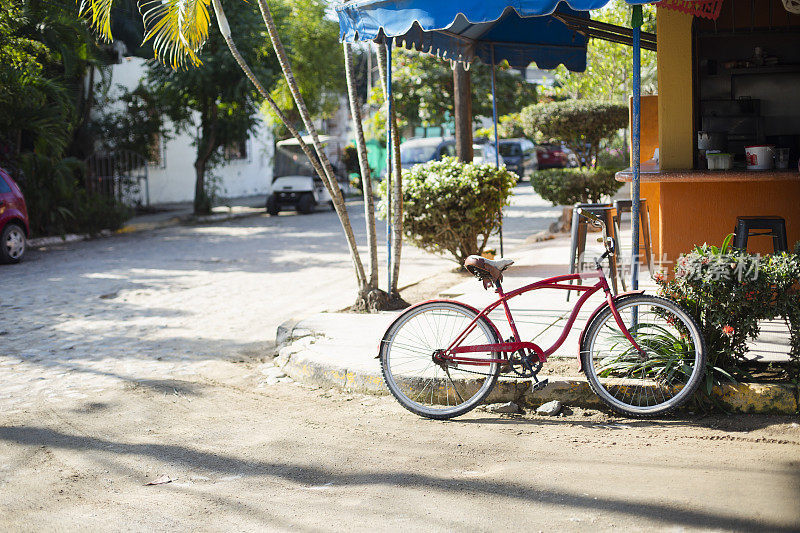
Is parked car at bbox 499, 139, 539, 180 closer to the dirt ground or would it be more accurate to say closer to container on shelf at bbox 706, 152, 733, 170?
container on shelf at bbox 706, 152, 733, 170

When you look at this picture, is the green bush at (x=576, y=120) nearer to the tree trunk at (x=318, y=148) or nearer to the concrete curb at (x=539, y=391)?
the tree trunk at (x=318, y=148)

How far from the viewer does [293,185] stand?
77.7 feet

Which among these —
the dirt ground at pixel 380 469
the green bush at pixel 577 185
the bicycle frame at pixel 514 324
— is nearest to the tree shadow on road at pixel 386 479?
the dirt ground at pixel 380 469

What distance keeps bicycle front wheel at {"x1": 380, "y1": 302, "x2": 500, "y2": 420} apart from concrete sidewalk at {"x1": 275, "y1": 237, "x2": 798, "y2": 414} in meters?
0.26

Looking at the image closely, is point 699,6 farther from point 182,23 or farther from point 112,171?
point 112,171

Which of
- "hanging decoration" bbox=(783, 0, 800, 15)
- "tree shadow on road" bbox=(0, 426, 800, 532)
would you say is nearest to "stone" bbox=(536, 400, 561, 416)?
"tree shadow on road" bbox=(0, 426, 800, 532)

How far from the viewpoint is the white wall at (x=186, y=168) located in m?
25.9

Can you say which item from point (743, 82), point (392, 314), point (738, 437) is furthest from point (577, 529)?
point (743, 82)

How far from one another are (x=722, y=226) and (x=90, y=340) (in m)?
5.95

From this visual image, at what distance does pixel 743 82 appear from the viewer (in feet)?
34.8

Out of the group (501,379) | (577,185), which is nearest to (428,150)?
(577,185)

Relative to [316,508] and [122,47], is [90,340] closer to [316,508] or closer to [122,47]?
[316,508]

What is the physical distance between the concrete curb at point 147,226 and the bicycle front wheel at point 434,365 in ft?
42.0

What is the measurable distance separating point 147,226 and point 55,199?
346 centimetres
